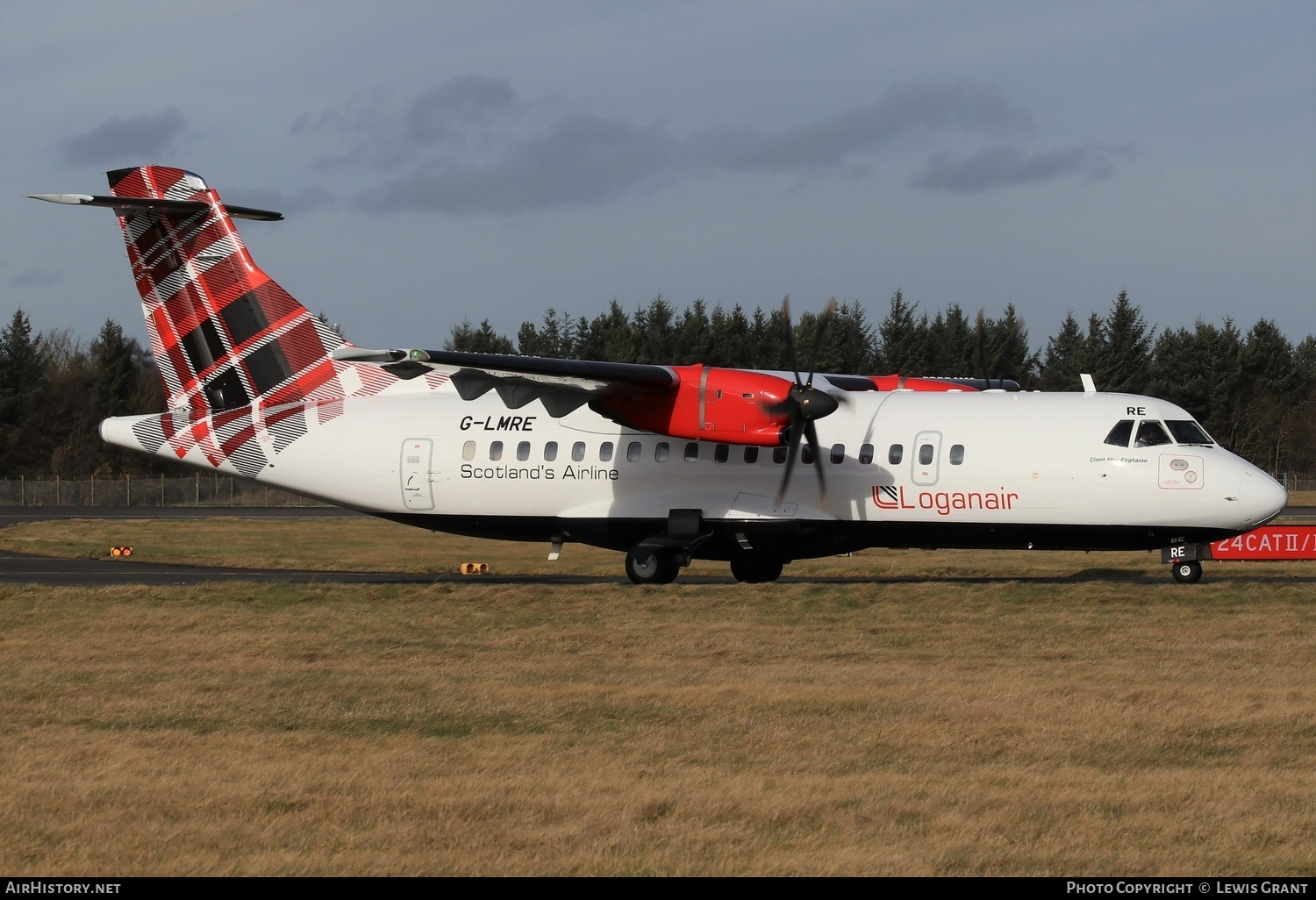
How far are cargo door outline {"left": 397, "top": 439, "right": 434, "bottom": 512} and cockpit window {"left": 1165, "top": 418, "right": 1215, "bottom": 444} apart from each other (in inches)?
508

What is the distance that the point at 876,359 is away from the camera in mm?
82875

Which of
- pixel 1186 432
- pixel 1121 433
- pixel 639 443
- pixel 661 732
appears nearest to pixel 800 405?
pixel 639 443

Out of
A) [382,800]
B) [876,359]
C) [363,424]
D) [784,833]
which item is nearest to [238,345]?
[363,424]

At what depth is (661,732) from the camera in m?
11.0

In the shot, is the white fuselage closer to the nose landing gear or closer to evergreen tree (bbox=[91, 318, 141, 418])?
the nose landing gear

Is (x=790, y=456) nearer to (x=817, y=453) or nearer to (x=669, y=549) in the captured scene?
(x=817, y=453)

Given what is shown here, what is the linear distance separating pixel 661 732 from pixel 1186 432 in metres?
14.5

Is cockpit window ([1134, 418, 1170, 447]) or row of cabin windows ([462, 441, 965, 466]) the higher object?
cockpit window ([1134, 418, 1170, 447])

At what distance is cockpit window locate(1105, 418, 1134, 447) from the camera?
73.0 ft

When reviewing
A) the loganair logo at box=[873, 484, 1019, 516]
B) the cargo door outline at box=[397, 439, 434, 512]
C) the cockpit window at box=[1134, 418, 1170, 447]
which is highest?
the cockpit window at box=[1134, 418, 1170, 447]

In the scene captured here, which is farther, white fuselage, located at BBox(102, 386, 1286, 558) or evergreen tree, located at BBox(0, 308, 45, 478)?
evergreen tree, located at BBox(0, 308, 45, 478)

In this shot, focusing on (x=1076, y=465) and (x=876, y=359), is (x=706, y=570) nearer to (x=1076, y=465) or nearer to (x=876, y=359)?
(x=1076, y=465)

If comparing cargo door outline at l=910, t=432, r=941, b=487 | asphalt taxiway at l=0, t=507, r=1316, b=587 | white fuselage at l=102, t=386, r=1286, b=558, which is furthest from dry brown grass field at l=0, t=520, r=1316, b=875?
asphalt taxiway at l=0, t=507, r=1316, b=587

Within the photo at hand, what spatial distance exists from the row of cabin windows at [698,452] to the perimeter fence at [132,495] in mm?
42079
